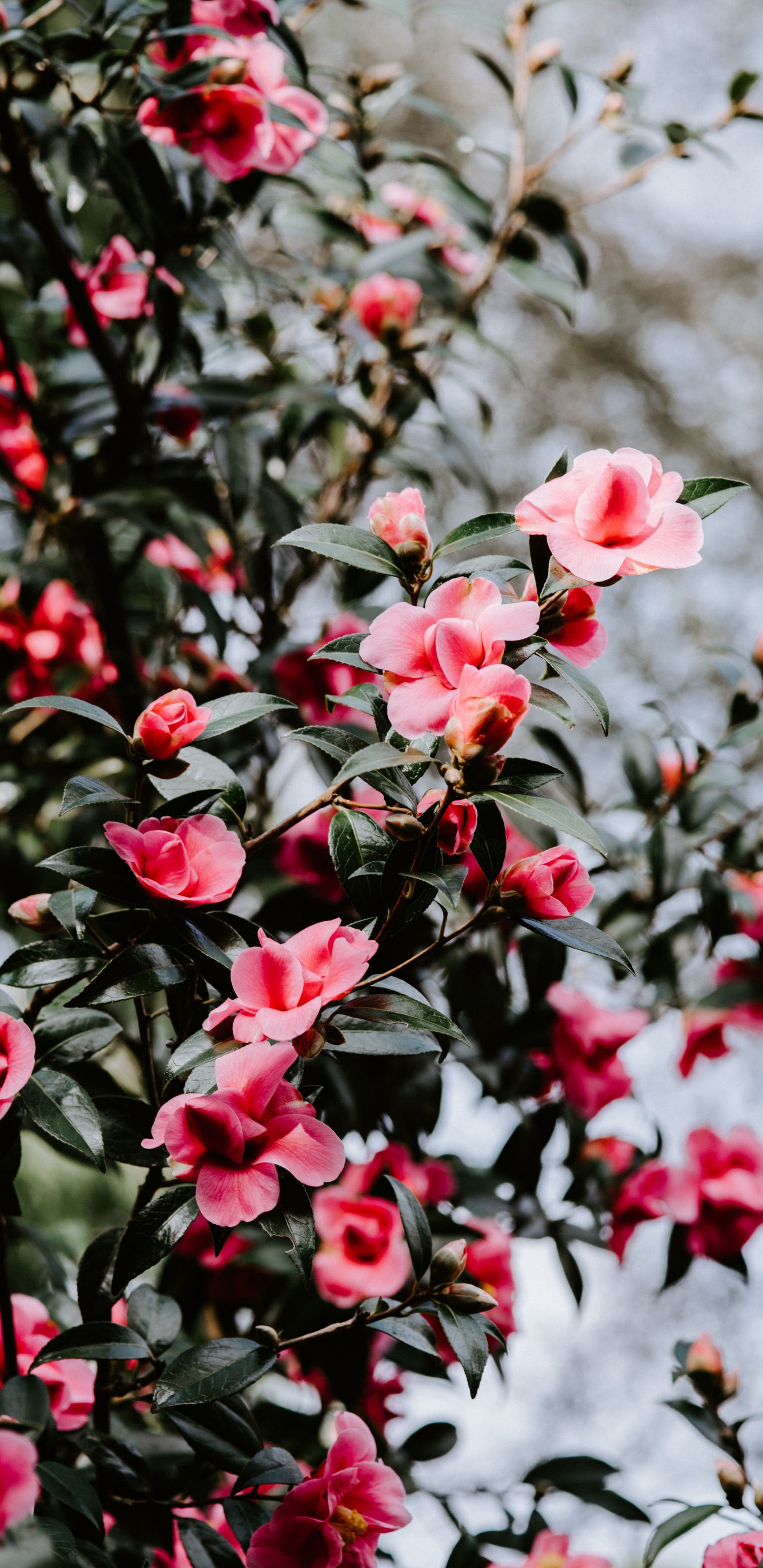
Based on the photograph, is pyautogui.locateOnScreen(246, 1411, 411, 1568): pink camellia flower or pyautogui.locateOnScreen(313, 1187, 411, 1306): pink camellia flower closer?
pyautogui.locateOnScreen(246, 1411, 411, 1568): pink camellia flower

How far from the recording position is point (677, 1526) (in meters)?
0.62

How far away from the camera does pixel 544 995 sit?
96cm

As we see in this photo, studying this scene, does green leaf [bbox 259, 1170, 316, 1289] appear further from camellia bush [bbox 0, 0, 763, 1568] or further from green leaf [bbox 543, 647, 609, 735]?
green leaf [bbox 543, 647, 609, 735]

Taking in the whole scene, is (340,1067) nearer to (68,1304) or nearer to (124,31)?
(68,1304)

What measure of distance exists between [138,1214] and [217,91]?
0.77 m

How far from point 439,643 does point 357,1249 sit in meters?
0.56

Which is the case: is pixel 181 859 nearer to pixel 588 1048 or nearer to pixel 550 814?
pixel 550 814

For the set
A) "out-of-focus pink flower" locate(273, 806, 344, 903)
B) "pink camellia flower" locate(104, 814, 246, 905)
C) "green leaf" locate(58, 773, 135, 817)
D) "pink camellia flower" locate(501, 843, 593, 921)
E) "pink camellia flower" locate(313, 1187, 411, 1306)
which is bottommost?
"pink camellia flower" locate(313, 1187, 411, 1306)

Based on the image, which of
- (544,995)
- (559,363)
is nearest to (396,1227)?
(544,995)

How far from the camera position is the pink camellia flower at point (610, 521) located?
45cm

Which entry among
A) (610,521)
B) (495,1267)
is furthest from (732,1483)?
(610,521)

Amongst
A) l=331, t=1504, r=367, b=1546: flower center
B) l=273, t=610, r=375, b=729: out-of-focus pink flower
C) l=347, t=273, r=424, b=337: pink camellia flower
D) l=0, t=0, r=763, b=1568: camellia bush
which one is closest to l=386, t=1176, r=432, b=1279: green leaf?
l=0, t=0, r=763, b=1568: camellia bush

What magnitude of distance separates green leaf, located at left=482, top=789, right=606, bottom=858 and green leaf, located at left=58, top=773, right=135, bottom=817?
163 mm

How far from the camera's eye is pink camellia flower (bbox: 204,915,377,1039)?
42 centimetres
